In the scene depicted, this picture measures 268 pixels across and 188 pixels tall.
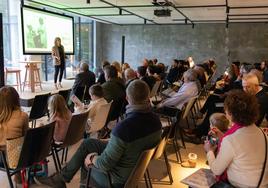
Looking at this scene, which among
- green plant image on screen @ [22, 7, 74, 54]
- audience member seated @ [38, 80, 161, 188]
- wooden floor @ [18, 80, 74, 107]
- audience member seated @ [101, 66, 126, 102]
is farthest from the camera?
green plant image on screen @ [22, 7, 74, 54]

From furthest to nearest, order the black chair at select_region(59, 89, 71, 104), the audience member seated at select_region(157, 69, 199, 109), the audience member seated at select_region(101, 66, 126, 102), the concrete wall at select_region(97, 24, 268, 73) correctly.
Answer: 1. the concrete wall at select_region(97, 24, 268, 73)
2. the audience member seated at select_region(157, 69, 199, 109)
3. the black chair at select_region(59, 89, 71, 104)
4. the audience member seated at select_region(101, 66, 126, 102)

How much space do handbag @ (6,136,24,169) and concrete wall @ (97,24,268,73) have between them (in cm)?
1208

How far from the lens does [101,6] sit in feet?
28.6

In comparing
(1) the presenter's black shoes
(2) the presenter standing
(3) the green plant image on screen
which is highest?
(3) the green plant image on screen

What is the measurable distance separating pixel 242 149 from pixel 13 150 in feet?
5.82

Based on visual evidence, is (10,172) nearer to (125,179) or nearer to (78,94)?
(125,179)

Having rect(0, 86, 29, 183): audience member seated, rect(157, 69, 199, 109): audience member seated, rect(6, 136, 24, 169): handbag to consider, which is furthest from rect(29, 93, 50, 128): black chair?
rect(157, 69, 199, 109): audience member seated

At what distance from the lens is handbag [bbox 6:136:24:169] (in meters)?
2.36

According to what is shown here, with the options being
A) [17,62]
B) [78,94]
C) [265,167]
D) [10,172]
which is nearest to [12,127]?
[10,172]

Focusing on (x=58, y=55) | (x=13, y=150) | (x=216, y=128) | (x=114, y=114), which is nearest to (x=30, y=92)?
(x=58, y=55)

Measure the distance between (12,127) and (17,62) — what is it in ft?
24.0

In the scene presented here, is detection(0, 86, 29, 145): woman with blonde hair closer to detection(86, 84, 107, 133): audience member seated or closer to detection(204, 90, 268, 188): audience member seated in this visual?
detection(86, 84, 107, 133): audience member seated

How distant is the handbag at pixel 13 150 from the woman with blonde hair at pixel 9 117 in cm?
29

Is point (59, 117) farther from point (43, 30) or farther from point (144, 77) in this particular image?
point (43, 30)
